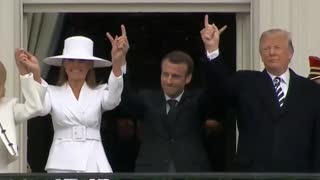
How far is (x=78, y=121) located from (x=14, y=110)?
0.42 m

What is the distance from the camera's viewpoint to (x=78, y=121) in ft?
26.7


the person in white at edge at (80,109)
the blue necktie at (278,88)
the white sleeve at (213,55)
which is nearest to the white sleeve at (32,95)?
the person in white at edge at (80,109)

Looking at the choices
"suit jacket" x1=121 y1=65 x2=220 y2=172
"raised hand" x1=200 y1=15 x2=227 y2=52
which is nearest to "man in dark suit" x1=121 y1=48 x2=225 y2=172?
"suit jacket" x1=121 y1=65 x2=220 y2=172

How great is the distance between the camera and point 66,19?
9.39 metres

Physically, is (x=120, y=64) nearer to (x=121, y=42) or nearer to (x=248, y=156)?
Result: (x=121, y=42)

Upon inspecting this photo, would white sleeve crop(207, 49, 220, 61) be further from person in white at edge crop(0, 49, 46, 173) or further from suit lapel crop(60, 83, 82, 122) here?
person in white at edge crop(0, 49, 46, 173)

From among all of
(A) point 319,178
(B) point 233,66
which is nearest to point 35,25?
(B) point 233,66

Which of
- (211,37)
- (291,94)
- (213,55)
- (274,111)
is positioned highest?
(211,37)

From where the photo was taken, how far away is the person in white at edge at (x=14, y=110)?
7.83 metres

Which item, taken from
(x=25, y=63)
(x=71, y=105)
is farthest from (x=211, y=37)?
(x=25, y=63)

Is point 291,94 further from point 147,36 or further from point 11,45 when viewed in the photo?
point 11,45

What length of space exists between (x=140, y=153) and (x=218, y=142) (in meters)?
0.66

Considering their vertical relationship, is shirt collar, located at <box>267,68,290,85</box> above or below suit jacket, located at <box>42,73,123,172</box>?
above

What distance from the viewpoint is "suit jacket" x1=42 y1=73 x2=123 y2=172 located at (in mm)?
8078
